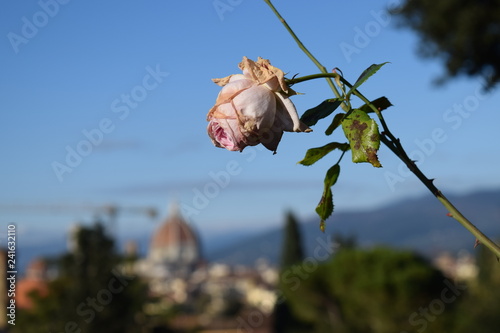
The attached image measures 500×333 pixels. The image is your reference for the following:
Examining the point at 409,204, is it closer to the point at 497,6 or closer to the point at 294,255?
the point at 294,255

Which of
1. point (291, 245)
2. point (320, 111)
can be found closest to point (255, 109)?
point (320, 111)

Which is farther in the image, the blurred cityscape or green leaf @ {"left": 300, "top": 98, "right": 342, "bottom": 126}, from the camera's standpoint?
the blurred cityscape

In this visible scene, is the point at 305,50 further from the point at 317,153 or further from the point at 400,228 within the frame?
the point at 400,228

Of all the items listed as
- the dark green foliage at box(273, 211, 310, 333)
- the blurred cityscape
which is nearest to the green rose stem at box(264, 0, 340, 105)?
the blurred cityscape

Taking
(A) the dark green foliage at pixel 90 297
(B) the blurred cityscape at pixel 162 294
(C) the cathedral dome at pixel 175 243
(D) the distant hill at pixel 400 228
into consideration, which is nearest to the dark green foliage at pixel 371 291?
(B) the blurred cityscape at pixel 162 294

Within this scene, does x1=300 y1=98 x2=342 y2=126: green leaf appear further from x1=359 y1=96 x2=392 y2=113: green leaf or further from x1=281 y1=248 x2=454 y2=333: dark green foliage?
x1=281 y1=248 x2=454 y2=333: dark green foliage

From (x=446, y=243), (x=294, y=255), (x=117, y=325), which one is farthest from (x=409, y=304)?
(x=446, y=243)
